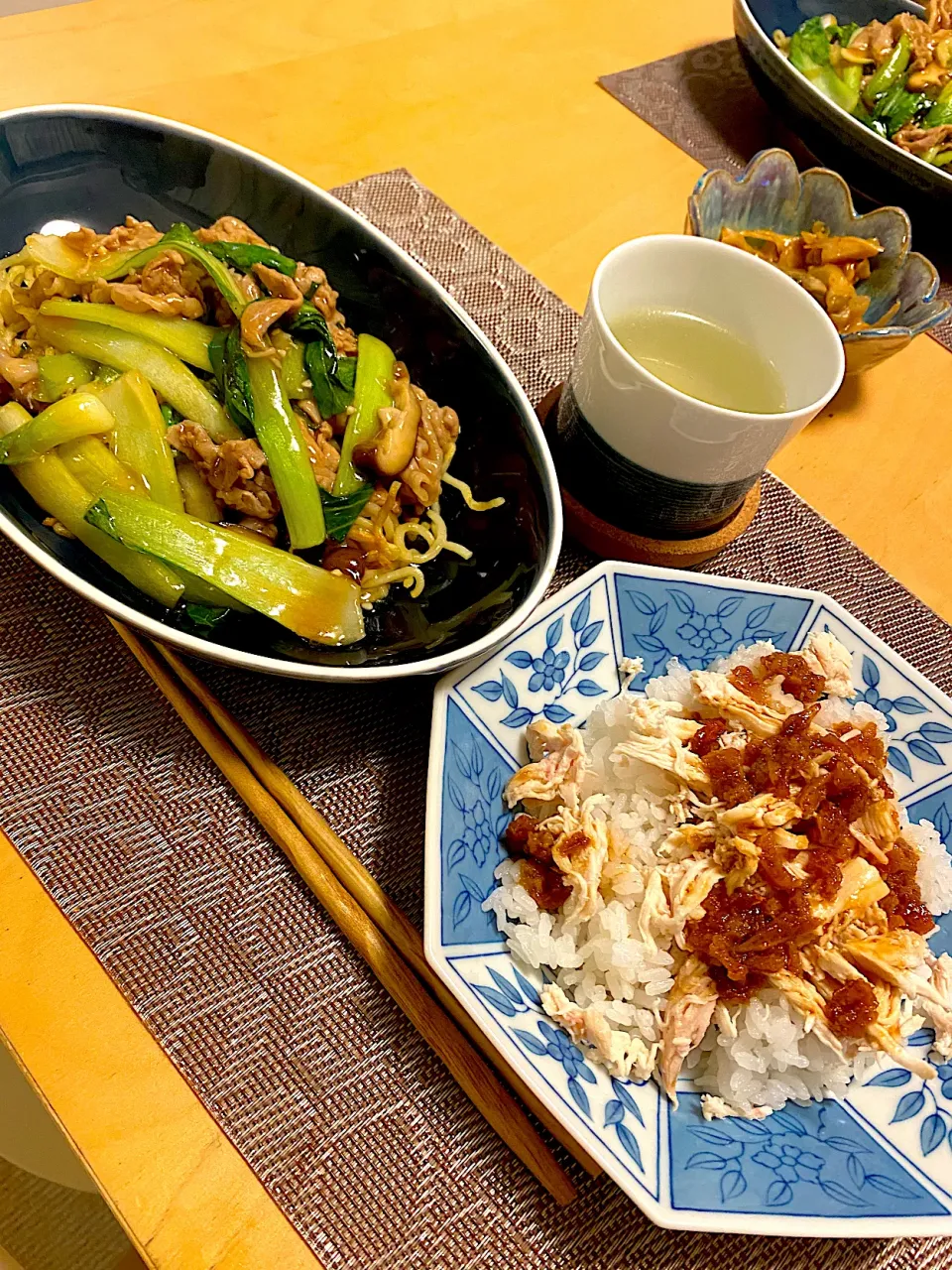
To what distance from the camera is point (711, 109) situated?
239 centimetres

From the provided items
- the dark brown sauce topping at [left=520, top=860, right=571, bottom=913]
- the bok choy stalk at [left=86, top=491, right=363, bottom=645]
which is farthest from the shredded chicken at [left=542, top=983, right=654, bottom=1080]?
the bok choy stalk at [left=86, top=491, right=363, bottom=645]

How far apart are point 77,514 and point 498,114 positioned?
163 cm

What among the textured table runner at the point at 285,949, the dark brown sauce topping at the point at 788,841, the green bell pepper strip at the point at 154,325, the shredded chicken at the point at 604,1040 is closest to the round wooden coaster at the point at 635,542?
the dark brown sauce topping at the point at 788,841

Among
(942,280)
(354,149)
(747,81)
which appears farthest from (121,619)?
(747,81)

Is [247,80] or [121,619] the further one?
[247,80]

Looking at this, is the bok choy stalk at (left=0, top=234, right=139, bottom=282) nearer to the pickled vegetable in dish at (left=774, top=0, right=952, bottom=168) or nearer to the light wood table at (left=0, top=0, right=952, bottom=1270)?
the light wood table at (left=0, top=0, right=952, bottom=1270)

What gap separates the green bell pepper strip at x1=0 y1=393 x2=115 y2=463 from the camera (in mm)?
1193

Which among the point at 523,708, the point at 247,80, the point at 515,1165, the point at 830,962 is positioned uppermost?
the point at 247,80

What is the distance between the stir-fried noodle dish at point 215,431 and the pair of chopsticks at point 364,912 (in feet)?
0.40

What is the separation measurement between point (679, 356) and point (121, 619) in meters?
0.98

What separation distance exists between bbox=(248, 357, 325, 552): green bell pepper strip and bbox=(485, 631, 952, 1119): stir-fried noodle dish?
1.43ft

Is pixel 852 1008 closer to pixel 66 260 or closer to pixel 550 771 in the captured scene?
pixel 550 771

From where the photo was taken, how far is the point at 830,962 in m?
1.12

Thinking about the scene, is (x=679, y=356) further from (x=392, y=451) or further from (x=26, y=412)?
(x=26, y=412)
